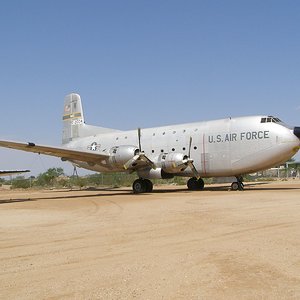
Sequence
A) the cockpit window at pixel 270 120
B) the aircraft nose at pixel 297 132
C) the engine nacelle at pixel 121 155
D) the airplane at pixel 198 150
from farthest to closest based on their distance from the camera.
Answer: the engine nacelle at pixel 121 155 → the cockpit window at pixel 270 120 → the airplane at pixel 198 150 → the aircraft nose at pixel 297 132

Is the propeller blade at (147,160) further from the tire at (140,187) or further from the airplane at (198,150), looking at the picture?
the tire at (140,187)

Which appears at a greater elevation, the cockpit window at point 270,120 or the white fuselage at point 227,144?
the cockpit window at point 270,120

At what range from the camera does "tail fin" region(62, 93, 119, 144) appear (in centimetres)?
3694

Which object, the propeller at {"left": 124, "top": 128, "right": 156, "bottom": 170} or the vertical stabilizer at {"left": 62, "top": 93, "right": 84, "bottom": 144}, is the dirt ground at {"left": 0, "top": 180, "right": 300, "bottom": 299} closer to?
the propeller at {"left": 124, "top": 128, "right": 156, "bottom": 170}

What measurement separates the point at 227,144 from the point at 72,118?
1670 cm

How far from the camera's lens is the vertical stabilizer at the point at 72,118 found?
3750cm

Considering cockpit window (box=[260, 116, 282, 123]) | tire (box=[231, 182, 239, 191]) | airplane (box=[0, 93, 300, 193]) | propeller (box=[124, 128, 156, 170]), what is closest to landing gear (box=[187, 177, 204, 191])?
airplane (box=[0, 93, 300, 193])

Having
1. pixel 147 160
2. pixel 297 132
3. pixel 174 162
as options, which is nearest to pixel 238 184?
pixel 174 162

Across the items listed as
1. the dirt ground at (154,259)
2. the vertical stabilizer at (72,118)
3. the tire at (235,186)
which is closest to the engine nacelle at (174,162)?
the tire at (235,186)

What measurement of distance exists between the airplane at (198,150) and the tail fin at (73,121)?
21.8 ft

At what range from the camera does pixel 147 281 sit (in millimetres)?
5438

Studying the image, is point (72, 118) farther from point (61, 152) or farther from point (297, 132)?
point (297, 132)

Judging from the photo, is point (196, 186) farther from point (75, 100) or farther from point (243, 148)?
point (75, 100)

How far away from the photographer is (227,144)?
2627 cm
